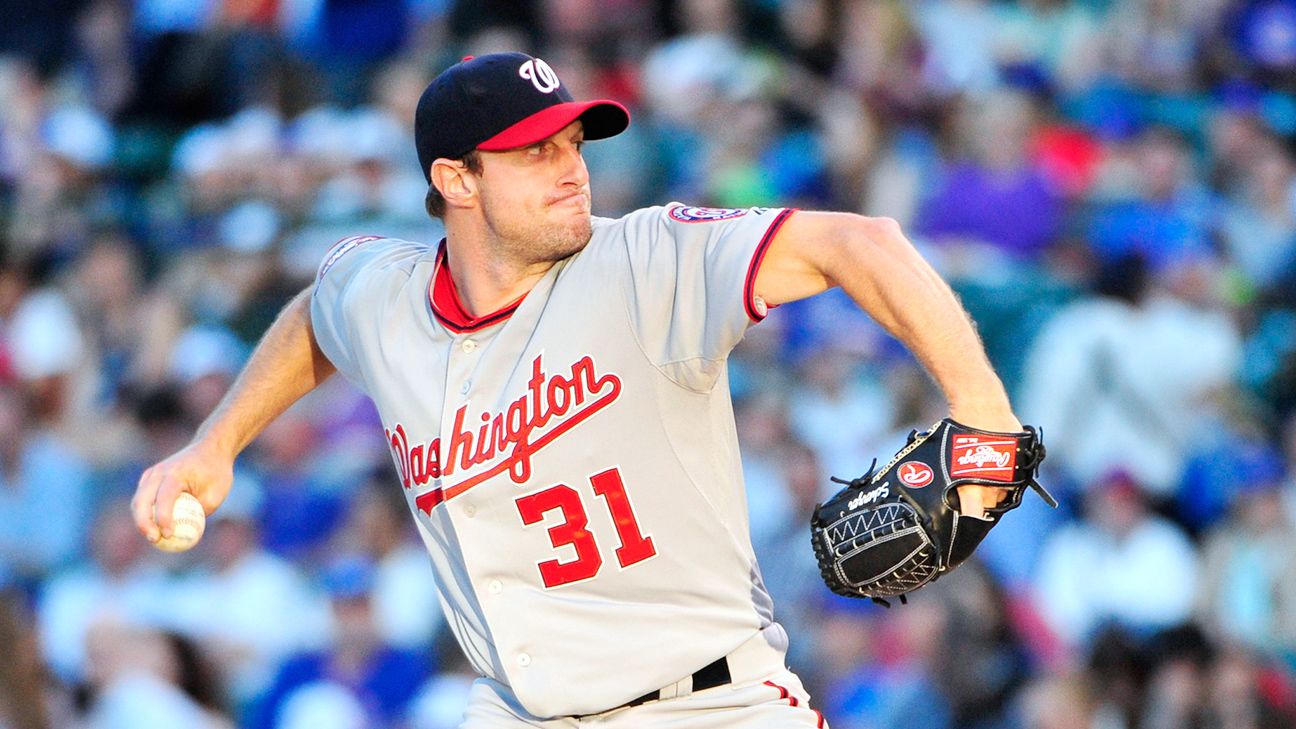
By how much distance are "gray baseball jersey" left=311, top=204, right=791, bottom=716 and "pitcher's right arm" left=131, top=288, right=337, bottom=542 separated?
0.60 m

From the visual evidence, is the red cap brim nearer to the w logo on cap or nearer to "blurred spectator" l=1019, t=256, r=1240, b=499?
the w logo on cap

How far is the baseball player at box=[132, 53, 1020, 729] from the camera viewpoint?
350 cm

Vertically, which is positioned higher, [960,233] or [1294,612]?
[960,233]

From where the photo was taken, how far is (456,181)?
3852 mm

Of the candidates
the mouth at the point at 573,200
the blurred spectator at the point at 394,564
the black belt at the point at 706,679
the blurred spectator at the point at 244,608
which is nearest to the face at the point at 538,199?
the mouth at the point at 573,200

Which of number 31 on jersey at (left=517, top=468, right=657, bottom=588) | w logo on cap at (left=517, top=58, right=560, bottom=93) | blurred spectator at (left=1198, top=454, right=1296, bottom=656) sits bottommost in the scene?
blurred spectator at (left=1198, top=454, right=1296, bottom=656)

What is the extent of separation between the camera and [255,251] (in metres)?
9.52

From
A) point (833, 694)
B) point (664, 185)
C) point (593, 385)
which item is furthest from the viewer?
point (664, 185)

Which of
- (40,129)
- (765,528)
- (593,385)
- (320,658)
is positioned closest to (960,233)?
(765,528)

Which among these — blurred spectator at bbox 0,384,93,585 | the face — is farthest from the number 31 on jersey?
blurred spectator at bbox 0,384,93,585

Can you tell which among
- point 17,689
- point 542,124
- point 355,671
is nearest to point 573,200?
point 542,124

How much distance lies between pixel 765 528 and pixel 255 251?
365cm

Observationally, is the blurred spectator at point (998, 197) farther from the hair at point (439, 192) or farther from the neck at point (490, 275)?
the neck at point (490, 275)

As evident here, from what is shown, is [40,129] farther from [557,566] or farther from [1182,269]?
[557,566]
